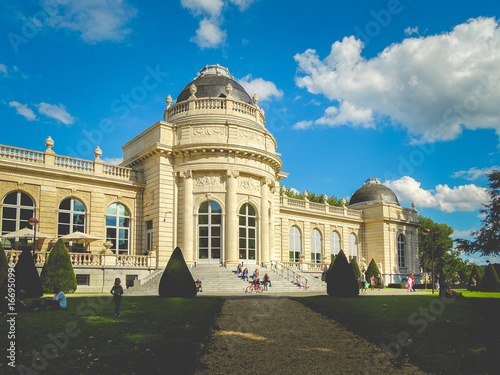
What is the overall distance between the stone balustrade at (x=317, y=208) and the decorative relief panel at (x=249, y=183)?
32.2 ft

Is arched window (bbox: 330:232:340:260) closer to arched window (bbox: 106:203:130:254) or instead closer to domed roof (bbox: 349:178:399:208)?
domed roof (bbox: 349:178:399:208)

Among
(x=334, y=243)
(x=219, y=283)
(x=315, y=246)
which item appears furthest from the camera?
(x=334, y=243)

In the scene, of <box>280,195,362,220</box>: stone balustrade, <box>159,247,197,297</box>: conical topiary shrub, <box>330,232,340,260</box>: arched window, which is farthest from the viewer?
<box>330,232,340,260</box>: arched window

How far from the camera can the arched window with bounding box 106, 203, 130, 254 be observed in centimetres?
A: 2797

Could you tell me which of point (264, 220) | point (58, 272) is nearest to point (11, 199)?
point (58, 272)

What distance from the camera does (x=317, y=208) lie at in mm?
43281

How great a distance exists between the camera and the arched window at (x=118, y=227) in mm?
27969

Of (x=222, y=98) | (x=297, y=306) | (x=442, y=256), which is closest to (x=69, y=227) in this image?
(x=222, y=98)

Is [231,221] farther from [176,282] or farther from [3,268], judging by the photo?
[3,268]

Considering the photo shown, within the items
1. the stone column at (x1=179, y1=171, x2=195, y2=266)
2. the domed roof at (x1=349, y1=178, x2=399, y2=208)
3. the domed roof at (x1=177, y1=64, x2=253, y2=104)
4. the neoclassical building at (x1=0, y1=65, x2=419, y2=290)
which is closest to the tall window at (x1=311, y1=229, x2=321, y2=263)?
the domed roof at (x1=349, y1=178, x2=399, y2=208)

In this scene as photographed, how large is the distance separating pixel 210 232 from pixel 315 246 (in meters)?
17.3

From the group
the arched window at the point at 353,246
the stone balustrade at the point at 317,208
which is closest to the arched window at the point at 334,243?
the arched window at the point at 353,246

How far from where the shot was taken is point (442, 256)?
59844mm

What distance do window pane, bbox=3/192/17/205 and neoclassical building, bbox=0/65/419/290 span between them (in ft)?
0.16
